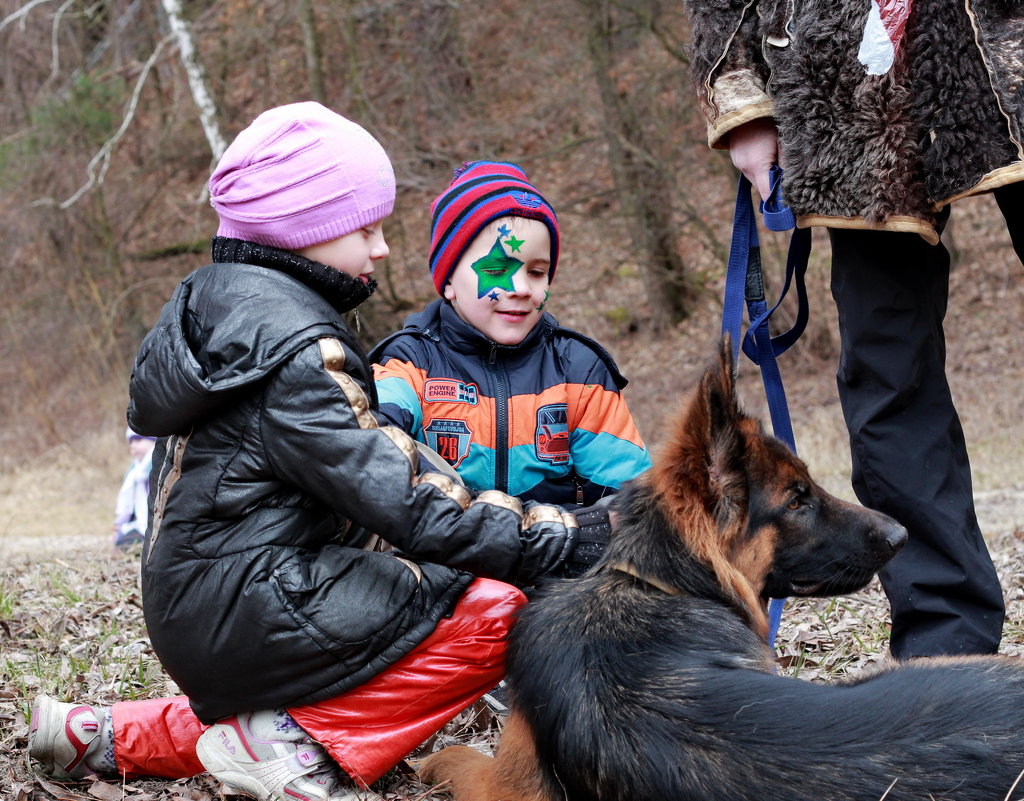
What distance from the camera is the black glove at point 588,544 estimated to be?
3.52 metres

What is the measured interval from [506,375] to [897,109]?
6.10 ft

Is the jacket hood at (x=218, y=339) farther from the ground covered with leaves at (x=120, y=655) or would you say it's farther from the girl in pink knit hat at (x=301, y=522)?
the ground covered with leaves at (x=120, y=655)

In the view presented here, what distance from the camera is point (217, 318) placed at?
3.37 meters

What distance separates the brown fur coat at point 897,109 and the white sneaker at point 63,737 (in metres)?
3.07

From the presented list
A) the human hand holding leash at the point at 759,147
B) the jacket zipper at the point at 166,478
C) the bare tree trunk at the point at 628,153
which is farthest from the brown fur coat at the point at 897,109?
the bare tree trunk at the point at 628,153

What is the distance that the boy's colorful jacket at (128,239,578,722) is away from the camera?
3225mm

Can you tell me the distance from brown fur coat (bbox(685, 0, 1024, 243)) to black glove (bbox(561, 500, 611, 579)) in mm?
1264

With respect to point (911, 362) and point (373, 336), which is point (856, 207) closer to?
point (911, 362)

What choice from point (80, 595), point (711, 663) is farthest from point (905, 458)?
point (80, 595)

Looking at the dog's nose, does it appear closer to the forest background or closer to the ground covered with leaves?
the ground covered with leaves

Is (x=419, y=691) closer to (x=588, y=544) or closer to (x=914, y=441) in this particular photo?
(x=588, y=544)

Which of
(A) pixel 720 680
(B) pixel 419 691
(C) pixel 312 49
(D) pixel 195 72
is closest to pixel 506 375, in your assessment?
(B) pixel 419 691

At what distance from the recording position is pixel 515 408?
4.45 metres

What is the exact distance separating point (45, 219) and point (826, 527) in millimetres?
20005
